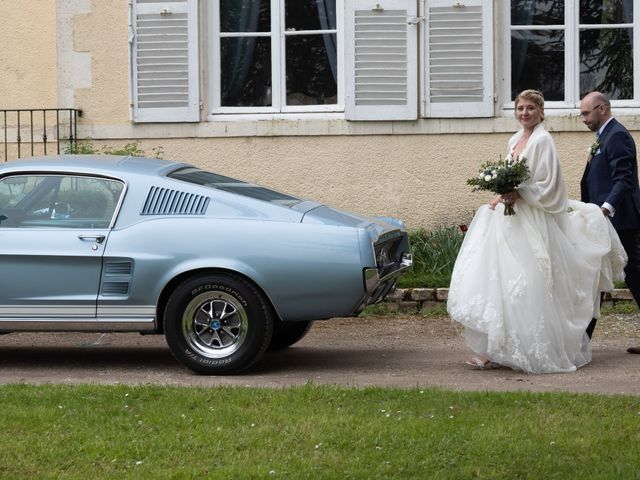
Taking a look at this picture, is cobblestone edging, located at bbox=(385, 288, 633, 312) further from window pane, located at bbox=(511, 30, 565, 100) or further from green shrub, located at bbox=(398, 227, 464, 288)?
window pane, located at bbox=(511, 30, 565, 100)

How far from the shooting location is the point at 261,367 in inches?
344

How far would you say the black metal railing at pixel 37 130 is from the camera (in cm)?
1298

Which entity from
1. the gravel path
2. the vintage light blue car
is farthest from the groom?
the vintage light blue car

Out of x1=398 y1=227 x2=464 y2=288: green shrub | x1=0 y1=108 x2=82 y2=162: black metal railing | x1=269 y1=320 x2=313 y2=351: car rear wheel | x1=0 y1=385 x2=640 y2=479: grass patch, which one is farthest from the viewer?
x1=0 y1=108 x2=82 y2=162: black metal railing

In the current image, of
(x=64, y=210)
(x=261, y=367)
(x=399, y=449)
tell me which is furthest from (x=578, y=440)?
(x=64, y=210)

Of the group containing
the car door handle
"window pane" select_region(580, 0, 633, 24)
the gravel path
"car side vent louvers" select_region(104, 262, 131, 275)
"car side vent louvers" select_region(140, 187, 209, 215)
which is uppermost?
"window pane" select_region(580, 0, 633, 24)

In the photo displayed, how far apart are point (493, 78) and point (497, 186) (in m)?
4.43

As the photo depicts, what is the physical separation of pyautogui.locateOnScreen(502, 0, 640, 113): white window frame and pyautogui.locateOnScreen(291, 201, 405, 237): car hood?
4.12 m

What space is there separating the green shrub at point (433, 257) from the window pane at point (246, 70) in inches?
85.9

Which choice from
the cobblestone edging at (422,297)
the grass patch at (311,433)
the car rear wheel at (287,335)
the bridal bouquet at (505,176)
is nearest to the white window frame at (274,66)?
the cobblestone edging at (422,297)

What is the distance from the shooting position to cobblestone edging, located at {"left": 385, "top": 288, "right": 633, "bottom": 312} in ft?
37.1

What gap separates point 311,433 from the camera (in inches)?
249

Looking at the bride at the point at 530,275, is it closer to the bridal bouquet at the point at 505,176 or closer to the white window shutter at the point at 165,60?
the bridal bouquet at the point at 505,176

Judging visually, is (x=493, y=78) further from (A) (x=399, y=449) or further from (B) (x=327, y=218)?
(A) (x=399, y=449)
